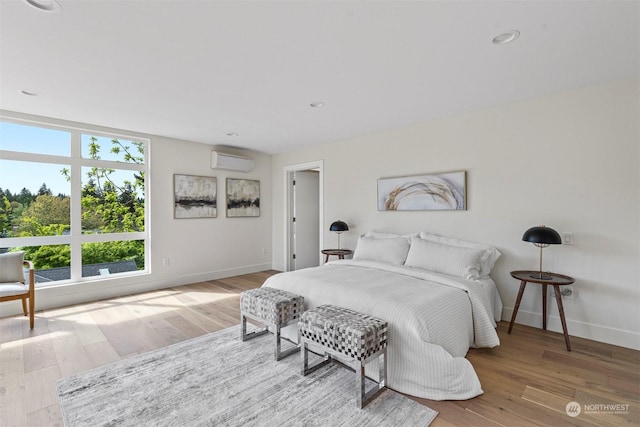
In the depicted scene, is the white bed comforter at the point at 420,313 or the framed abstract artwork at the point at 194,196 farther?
the framed abstract artwork at the point at 194,196

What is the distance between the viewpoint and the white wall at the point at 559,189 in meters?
2.67

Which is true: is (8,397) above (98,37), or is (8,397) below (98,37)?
below

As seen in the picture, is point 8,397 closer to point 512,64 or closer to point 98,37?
point 98,37

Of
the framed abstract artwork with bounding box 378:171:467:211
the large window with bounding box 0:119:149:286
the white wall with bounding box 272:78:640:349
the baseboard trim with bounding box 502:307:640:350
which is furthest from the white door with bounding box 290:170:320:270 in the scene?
the baseboard trim with bounding box 502:307:640:350

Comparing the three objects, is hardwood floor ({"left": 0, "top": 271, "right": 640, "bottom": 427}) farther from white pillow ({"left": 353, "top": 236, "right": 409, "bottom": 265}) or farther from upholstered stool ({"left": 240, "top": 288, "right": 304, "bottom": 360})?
white pillow ({"left": 353, "top": 236, "right": 409, "bottom": 265})

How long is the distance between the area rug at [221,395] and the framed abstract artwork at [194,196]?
279cm

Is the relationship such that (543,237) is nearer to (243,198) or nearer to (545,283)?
(545,283)

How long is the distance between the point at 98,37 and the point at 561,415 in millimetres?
3795

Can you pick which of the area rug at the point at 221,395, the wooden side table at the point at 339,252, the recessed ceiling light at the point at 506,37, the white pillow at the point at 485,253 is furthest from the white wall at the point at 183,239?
the recessed ceiling light at the point at 506,37

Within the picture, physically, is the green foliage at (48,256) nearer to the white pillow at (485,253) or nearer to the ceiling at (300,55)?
the ceiling at (300,55)

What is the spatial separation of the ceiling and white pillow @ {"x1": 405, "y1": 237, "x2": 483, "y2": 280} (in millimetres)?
1576

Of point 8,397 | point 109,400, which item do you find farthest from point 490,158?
point 8,397

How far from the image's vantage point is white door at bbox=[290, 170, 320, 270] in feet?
19.5

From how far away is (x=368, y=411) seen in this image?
1.87 metres
